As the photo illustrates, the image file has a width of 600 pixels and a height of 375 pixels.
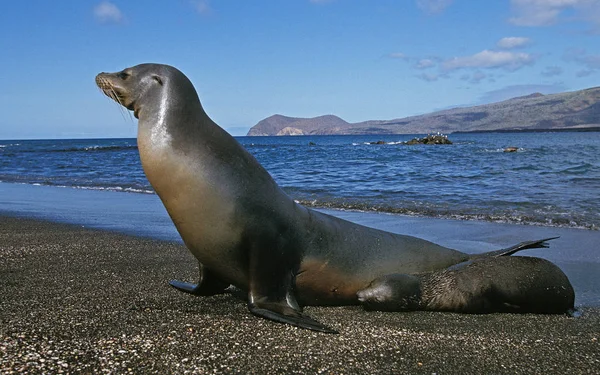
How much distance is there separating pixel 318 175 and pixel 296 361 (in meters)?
19.9

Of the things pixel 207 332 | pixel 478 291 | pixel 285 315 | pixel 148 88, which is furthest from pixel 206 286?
pixel 478 291

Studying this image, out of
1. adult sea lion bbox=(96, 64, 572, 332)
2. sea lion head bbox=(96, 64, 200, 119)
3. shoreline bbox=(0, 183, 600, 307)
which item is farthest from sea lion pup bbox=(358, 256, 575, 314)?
sea lion head bbox=(96, 64, 200, 119)

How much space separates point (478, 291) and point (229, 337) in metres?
2.51

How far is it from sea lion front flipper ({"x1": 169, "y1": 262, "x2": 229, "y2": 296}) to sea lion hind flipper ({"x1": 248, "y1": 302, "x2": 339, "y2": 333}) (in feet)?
2.15

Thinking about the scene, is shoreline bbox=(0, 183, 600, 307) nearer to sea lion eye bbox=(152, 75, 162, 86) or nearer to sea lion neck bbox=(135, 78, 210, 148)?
sea lion neck bbox=(135, 78, 210, 148)

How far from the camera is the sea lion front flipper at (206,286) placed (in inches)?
202

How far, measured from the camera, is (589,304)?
18.4 ft

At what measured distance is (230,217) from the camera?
4.59m

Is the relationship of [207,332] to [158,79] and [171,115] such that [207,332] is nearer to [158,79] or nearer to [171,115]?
[171,115]

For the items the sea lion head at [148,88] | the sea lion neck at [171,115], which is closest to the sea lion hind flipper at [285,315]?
the sea lion neck at [171,115]

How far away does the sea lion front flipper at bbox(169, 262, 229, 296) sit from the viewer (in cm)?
512

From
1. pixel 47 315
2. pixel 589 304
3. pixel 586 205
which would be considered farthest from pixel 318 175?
pixel 47 315

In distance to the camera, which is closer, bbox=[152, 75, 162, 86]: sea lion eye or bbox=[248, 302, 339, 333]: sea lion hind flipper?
bbox=[248, 302, 339, 333]: sea lion hind flipper

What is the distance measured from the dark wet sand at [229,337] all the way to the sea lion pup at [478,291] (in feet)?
0.49
